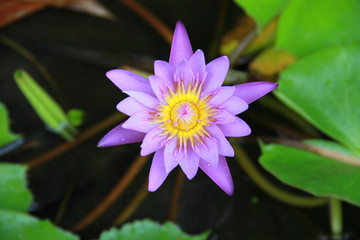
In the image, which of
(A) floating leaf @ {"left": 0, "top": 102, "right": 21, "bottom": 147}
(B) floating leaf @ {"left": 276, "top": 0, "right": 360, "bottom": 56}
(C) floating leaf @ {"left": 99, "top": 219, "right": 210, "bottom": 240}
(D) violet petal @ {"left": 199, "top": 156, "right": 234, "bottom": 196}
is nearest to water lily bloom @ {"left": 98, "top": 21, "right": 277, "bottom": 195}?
(D) violet petal @ {"left": 199, "top": 156, "right": 234, "bottom": 196}

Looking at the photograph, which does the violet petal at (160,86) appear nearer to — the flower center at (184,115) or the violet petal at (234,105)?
the flower center at (184,115)

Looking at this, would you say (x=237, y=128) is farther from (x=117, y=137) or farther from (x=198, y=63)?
(x=117, y=137)

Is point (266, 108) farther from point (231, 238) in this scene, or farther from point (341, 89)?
point (231, 238)

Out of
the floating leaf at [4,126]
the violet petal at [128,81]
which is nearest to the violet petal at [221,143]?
the violet petal at [128,81]

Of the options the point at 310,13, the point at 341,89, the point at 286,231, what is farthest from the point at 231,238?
the point at 310,13

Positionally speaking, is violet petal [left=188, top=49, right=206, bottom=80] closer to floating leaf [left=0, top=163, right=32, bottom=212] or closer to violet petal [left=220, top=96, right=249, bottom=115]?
violet petal [left=220, top=96, right=249, bottom=115]

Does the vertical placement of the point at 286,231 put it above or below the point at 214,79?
below
